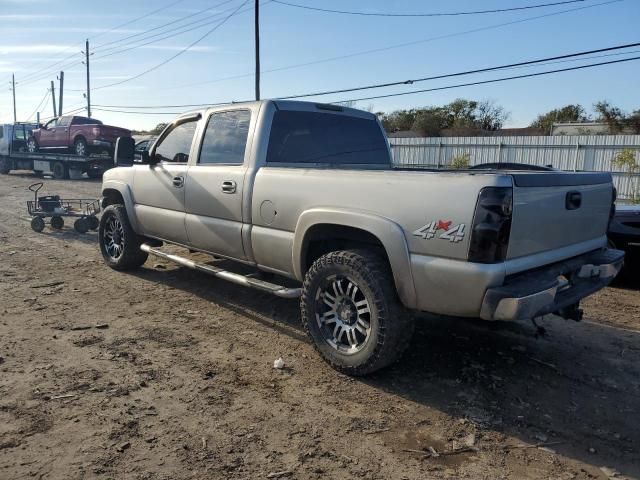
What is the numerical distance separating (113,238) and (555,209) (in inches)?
219

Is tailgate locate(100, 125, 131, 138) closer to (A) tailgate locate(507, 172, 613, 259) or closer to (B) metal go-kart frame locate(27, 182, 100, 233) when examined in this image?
(B) metal go-kart frame locate(27, 182, 100, 233)

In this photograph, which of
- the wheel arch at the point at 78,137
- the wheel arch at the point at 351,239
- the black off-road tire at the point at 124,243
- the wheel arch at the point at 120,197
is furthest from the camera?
the wheel arch at the point at 78,137

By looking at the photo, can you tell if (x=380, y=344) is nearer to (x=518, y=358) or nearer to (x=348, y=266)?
(x=348, y=266)

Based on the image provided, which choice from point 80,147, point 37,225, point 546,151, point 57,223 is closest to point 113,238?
point 37,225

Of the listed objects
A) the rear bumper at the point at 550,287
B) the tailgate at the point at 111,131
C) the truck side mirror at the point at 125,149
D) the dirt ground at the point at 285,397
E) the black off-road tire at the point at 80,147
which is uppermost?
the tailgate at the point at 111,131

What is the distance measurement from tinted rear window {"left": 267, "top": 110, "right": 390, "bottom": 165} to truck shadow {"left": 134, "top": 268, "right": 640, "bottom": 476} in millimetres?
1616

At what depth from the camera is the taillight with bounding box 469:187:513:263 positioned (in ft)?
10.1

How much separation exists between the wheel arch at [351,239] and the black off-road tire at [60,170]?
23.2 m

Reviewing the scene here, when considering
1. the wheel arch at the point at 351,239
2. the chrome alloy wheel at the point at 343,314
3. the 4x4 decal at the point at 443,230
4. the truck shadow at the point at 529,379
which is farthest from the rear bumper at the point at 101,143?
the 4x4 decal at the point at 443,230

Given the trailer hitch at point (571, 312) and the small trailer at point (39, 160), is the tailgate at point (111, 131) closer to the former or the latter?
the small trailer at point (39, 160)

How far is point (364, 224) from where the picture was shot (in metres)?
3.67

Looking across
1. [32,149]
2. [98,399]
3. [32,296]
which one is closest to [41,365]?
[98,399]

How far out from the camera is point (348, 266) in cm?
380

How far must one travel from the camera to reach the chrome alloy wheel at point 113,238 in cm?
690
